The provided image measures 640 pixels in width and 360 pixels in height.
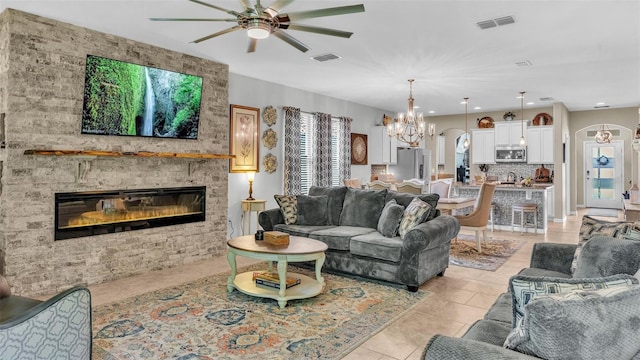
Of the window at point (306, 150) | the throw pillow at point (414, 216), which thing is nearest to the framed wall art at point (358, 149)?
the window at point (306, 150)

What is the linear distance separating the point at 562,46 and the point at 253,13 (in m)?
4.01

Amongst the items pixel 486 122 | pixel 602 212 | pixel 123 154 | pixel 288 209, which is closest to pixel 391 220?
Answer: pixel 288 209

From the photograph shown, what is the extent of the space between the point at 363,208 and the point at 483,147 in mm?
6525

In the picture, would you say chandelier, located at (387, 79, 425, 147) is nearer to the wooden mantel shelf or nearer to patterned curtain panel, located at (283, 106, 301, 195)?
patterned curtain panel, located at (283, 106, 301, 195)

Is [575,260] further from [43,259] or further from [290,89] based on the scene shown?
[290,89]

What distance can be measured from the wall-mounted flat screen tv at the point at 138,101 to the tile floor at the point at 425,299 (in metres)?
1.78

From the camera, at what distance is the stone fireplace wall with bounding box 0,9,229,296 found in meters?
3.81

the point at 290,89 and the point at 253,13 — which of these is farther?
the point at 290,89

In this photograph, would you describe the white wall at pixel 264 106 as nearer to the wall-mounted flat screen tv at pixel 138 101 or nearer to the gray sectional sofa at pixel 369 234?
the wall-mounted flat screen tv at pixel 138 101

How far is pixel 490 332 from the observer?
1818 mm

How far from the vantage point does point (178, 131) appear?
17.1 feet

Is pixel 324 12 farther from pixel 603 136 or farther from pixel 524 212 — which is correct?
pixel 603 136

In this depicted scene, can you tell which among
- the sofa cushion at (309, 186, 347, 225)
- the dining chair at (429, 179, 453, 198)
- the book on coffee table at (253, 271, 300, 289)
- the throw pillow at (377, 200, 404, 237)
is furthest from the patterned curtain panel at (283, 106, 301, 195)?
the book on coffee table at (253, 271, 300, 289)

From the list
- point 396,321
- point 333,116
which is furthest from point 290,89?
point 396,321
